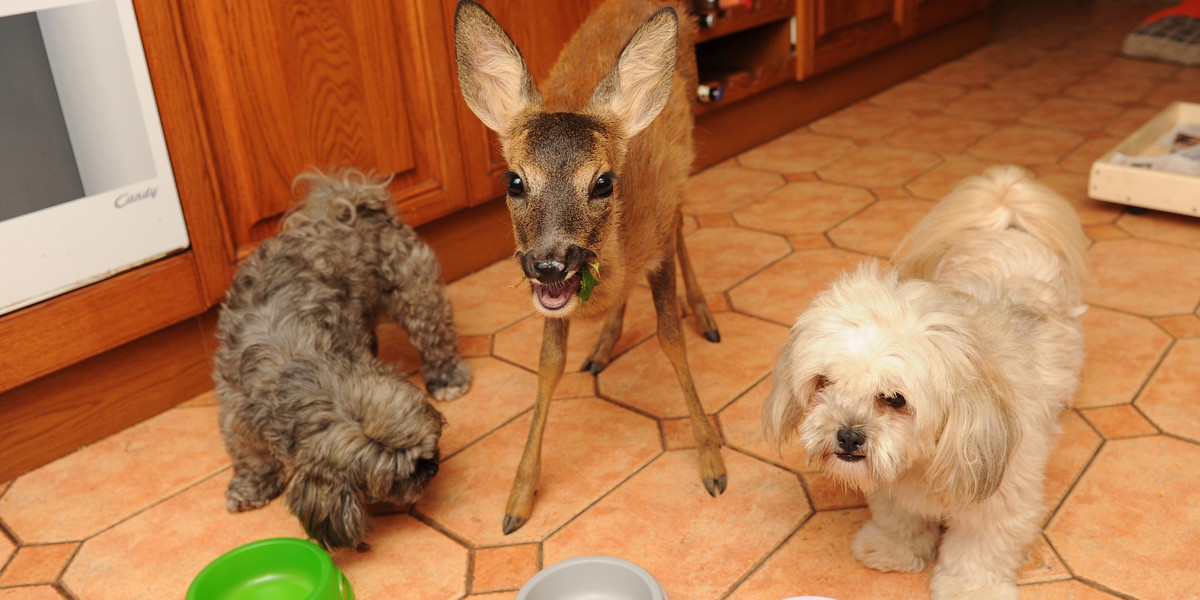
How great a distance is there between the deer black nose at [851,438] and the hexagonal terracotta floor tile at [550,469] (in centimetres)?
77

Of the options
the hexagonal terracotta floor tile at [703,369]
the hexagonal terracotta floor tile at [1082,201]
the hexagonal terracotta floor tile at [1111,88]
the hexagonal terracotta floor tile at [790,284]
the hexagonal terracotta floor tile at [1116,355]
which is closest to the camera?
the hexagonal terracotta floor tile at [1116,355]

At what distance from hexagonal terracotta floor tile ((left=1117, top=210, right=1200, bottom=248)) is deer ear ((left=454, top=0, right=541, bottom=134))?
2540 millimetres

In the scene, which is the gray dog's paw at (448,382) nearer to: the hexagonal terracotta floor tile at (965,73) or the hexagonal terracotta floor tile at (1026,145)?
the hexagonal terracotta floor tile at (1026,145)

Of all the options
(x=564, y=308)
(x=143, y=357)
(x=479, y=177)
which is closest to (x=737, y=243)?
(x=479, y=177)

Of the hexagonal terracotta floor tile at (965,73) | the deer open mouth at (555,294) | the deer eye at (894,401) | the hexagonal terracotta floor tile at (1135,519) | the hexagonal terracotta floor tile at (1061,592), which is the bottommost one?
the hexagonal terracotta floor tile at (1061,592)

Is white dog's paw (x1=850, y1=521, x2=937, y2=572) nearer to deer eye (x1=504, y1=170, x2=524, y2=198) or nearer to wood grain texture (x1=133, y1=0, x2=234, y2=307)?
deer eye (x1=504, y1=170, x2=524, y2=198)

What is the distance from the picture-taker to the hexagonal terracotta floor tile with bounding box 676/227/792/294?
3.18 meters

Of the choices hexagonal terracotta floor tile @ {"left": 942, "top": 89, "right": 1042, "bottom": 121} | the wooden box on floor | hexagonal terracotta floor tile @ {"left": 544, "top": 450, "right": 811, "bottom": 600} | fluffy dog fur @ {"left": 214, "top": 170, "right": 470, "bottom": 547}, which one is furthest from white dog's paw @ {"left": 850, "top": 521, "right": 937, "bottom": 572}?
hexagonal terracotta floor tile @ {"left": 942, "top": 89, "right": 1042, "bottom": 121}

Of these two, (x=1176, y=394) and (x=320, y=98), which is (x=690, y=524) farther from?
(x=320, y=98)

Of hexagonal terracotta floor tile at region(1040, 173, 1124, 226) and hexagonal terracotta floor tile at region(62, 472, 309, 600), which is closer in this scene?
hexagonal terracotta floor tile at region(62, 472, 309, 600)

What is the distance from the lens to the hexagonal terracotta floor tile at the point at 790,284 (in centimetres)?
294

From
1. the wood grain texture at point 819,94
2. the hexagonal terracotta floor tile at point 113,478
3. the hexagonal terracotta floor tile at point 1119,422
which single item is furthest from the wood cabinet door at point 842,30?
the hexagonal terracotta floor tile at point 113,478

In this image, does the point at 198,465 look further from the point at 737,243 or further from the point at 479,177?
the point at 737,243

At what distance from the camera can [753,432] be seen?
2373 mm
